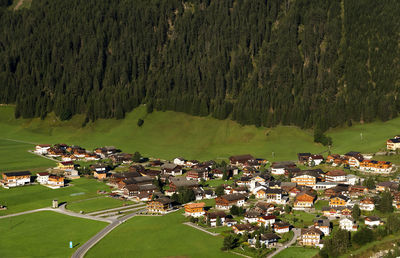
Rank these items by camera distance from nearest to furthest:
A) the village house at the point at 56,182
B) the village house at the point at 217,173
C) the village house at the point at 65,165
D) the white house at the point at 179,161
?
the village house at the point at 56,182 → the village house at the point at 217,173 → the village house at the point at 65,165 → the white house at the point at 179,161

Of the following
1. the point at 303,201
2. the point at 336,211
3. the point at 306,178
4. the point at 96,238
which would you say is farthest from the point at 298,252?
the point at 306,178

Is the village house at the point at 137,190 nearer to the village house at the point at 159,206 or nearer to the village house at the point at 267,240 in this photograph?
the village house at the point at 159,206

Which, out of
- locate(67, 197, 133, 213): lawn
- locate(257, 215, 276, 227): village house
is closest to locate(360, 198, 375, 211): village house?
locate(257, 215, 276, 227): village house

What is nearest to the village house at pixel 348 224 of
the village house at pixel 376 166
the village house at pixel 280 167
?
the village house at pixel 376 166

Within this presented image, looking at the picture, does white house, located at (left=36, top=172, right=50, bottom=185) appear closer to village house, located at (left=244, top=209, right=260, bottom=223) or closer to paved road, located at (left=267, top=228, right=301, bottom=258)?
village house, located at (left=244, top=209, right=260, bottom=223)

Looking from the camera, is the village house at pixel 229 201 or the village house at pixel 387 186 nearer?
the village house at pixel 229 201

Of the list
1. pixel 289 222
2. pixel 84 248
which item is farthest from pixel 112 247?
pixel 289 222

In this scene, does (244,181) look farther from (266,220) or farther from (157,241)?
(157,241)
